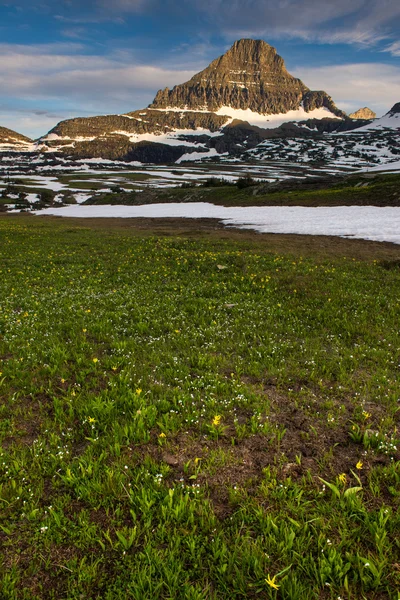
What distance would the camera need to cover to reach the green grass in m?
3.53

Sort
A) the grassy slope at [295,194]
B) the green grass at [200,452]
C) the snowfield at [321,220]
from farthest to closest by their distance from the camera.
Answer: the grassy slope at [295,194] < the snowfield at [321,220] < the green grass at [200,452]

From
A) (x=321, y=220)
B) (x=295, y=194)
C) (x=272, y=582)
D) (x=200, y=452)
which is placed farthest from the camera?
(x=295, y=194)

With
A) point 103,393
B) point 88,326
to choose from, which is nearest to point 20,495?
point 103,393

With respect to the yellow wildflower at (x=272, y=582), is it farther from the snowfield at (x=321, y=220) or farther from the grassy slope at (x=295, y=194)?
the grassy slope at (x=295, y=194)

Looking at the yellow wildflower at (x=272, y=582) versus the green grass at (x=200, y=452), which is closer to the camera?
the yellow wildflower at (x=272, y=582)

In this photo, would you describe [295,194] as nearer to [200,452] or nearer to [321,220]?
[321,220]

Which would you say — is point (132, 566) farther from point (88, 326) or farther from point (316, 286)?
point (316, 286)

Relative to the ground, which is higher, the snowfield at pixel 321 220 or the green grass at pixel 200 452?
the snowfield at pixel 321 220

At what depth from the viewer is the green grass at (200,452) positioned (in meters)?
3.53

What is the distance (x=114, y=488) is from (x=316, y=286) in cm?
1231

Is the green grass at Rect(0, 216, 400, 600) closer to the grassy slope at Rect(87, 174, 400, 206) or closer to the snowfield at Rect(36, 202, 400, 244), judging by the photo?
the snowfield at Rect(36, 202, 400, 244)

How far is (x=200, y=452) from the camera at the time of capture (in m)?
5.23

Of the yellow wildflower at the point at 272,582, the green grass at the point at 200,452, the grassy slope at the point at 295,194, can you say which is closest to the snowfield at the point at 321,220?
the grassy slope at the point at 295,194

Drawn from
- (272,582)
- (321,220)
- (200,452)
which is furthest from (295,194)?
(272,582)
